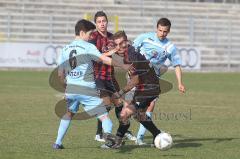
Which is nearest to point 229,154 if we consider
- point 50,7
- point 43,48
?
point 43,48

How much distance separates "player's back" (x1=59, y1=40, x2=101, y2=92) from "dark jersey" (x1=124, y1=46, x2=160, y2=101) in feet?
1.93

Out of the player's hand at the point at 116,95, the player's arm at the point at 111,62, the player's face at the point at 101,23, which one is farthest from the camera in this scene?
the player's face at the point at 101,23

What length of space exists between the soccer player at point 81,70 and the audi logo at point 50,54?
21663 millimetres

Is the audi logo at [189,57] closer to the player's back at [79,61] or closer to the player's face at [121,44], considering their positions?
the player's face at [121,44]

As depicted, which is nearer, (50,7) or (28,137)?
(28,137)

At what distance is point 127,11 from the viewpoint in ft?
131

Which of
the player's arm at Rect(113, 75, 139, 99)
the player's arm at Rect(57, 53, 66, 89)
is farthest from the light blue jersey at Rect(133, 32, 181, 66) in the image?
the player's arm at Rect(57, 53, 66, 89)

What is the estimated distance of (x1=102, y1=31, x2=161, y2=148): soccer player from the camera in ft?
31.7

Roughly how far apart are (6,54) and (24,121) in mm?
17808

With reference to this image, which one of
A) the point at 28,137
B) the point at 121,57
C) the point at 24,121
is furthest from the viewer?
the point at 24,121

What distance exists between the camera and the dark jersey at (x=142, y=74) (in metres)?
9.79

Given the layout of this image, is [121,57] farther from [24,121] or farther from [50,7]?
[50,7]

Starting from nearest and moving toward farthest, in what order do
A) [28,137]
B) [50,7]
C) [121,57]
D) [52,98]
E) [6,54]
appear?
[121,57] < [28,137] < [52,98] < [6,54] < [50,7]

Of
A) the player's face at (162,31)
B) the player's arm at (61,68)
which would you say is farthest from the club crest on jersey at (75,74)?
the player's face at (162,31)
